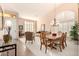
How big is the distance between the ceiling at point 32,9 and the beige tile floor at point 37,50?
480mm

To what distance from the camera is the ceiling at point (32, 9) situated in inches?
94.7

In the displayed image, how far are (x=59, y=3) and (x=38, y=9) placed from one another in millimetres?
450

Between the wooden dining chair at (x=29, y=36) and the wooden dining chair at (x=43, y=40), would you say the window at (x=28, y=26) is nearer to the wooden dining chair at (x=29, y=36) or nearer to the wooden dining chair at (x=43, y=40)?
the wooden dining chair at (x=29, y=36)

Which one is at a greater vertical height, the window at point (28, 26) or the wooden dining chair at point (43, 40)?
the window at point (28, 26)

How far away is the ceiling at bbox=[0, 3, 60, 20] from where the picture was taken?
2404 millimetres

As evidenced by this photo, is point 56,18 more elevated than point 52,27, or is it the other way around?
point 56,18

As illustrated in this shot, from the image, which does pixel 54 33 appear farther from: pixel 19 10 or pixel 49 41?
pixel 19 10

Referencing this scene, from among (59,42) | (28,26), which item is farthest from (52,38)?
(28,26)

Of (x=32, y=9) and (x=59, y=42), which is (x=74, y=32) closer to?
(x=59, y=42)

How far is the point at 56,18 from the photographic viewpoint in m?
2.40

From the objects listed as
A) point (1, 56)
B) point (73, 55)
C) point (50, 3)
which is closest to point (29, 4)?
point (50, 3)

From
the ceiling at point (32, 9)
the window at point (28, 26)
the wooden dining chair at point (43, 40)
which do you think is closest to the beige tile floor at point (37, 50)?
the wooden dining chair at point (43, 40)

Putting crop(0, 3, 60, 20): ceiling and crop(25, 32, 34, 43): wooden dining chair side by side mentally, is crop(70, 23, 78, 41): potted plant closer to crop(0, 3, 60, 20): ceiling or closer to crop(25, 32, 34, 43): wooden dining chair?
crop(0, 3, 60, 20): ceiling

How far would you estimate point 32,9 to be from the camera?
95.1 inches
